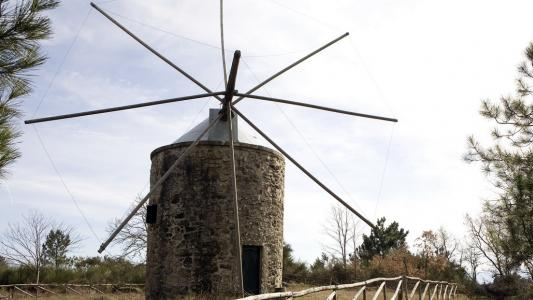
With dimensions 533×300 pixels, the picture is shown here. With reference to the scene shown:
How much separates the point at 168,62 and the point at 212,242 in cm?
474

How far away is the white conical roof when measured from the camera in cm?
1325

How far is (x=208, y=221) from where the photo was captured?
12484 millimetres

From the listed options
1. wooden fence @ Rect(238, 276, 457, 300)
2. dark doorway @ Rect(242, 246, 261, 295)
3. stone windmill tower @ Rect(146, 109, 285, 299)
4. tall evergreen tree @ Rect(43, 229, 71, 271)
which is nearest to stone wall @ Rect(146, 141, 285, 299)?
stone windmill tower @ Rect(146, 109, 285, 299)

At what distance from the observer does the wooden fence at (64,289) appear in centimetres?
1958

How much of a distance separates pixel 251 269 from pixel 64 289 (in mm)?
11784

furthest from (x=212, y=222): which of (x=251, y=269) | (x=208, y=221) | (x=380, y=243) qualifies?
(x=380, y=243)

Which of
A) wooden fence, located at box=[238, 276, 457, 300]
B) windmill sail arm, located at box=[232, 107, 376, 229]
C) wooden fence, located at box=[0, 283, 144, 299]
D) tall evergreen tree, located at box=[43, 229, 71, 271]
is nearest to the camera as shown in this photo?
wooden fence, located at box=[238, 276, 457, 300]

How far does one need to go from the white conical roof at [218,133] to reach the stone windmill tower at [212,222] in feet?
0.09

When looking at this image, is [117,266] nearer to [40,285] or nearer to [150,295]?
[40,285]

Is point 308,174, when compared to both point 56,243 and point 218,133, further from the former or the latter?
point 56,243

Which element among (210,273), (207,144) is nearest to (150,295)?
(210,273)

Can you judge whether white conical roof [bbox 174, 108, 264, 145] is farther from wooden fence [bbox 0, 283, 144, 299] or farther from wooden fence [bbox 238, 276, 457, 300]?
wooden fence [bbox 0, 283, 144, 299]

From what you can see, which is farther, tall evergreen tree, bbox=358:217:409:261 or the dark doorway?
tall evergreen tree, bbox=358:217:409:261

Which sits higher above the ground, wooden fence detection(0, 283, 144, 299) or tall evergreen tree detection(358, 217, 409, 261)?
tall evergreen tree detection(358, 217, 409, 261)
